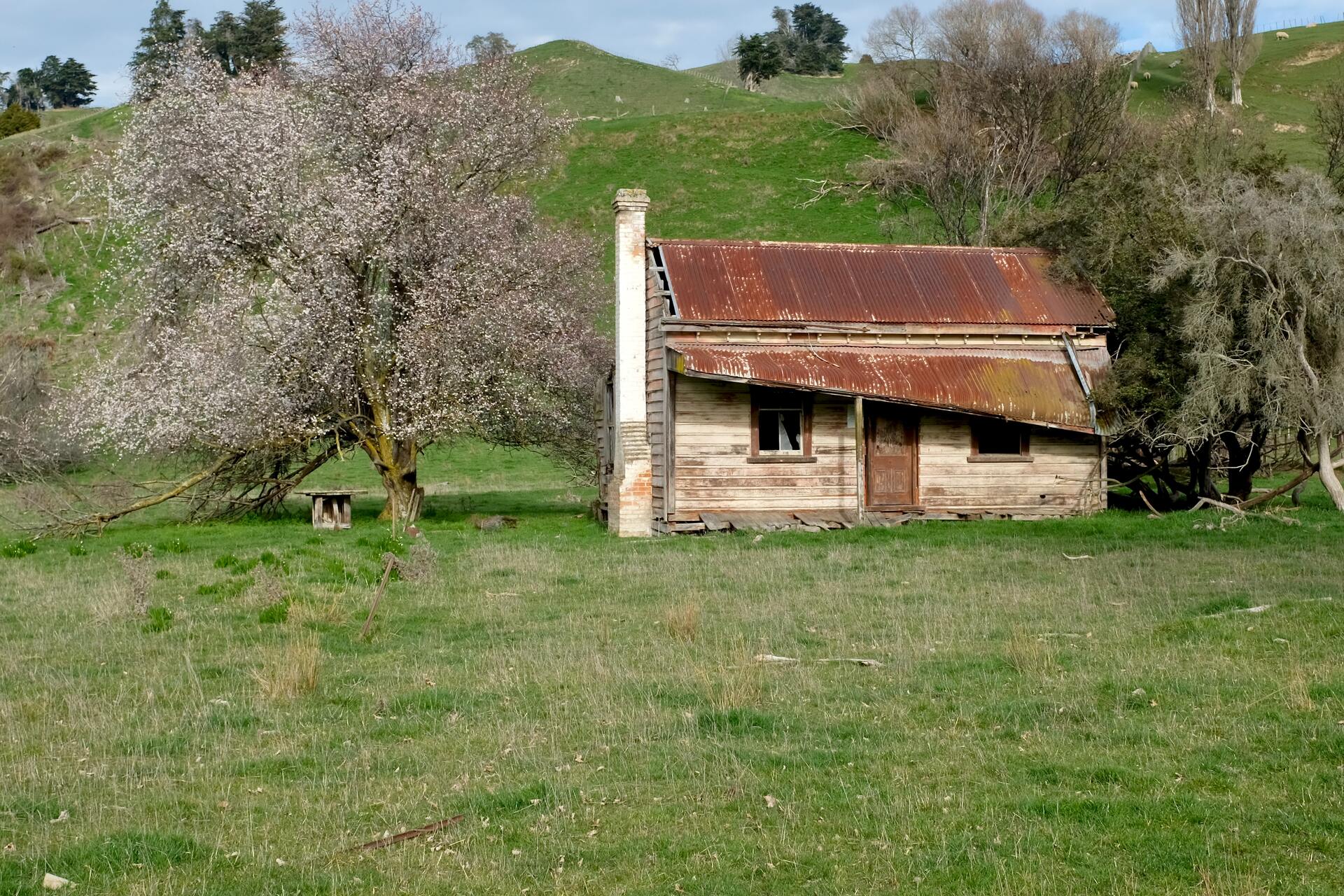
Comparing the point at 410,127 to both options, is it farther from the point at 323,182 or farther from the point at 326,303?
the point at 326,303

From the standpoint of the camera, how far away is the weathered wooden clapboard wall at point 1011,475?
2434cm

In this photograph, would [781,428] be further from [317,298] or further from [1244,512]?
[317,298]

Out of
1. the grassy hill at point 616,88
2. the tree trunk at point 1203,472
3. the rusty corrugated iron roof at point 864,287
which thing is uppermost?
the grassy hill at point 616,88

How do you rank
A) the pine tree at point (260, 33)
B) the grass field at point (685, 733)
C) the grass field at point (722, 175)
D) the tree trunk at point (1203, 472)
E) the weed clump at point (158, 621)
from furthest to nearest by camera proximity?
the pine tree at point (260, 33), the grass field at point (722, 175), the tree trunk at point (1203, 472), the weed clump at point (158, 621), the grass field at point (685, 733)

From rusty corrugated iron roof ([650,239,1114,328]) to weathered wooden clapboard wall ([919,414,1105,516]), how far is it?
7.45 feet

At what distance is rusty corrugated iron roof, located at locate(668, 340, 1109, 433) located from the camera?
2266cm

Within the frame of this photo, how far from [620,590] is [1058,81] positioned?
46.4 m

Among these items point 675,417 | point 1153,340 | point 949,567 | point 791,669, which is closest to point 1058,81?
point 1153,340

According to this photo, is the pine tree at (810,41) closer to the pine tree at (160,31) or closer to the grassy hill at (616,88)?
the grassy hill at (616,88)

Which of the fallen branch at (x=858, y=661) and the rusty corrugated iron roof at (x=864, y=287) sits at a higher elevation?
the rusty corrugated iron roof at (x=864, y=287)

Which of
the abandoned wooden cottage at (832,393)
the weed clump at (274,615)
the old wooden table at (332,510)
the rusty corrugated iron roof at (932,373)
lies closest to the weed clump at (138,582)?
the weed clump at (274,615)

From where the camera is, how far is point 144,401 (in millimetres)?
23969

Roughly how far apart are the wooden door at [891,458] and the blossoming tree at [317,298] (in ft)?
23.1

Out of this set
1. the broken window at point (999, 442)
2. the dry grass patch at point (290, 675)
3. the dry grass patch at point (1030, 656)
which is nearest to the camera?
the dry grass patch at point (290, 675)
